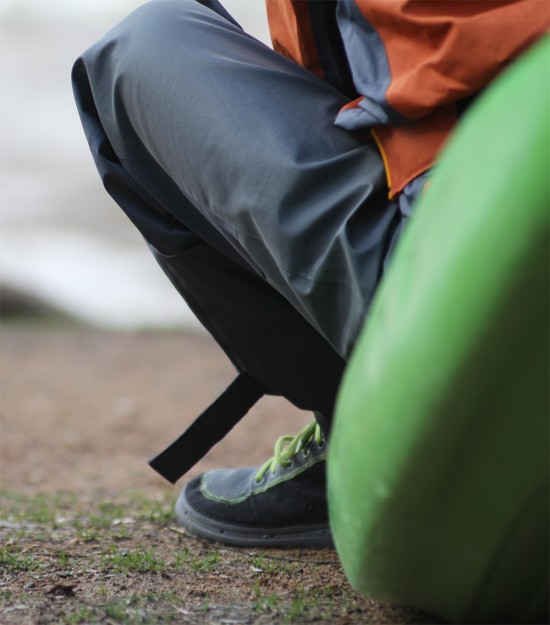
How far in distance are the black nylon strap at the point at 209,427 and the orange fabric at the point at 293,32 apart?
581mm

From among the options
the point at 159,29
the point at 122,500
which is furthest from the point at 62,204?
the point at 159,29

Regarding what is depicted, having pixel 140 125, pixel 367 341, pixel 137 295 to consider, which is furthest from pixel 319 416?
pixel 137 295

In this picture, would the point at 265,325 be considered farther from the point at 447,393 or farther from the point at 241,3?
the point at 241,3

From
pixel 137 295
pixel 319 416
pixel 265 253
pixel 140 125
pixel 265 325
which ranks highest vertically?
pixel 140 125

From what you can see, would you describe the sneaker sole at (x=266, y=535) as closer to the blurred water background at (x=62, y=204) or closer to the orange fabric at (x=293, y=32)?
the orange fabric at (x=293, y=32)

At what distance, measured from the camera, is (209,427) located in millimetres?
1788

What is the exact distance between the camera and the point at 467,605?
1161mm

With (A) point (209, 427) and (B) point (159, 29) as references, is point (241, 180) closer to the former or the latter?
(B) point (159, 29)

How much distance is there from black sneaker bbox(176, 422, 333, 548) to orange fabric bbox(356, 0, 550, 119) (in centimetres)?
82

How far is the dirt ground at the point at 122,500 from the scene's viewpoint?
4.58 feet

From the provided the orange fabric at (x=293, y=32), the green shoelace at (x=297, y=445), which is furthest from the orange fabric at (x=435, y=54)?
the green shoelace at (x=297, y=445)

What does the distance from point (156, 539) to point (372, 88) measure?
3.47ft

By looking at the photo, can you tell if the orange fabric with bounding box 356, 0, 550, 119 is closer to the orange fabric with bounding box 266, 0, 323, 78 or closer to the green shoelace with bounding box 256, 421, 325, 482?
the orange fabric with bounding box 266, 0, 323, 78

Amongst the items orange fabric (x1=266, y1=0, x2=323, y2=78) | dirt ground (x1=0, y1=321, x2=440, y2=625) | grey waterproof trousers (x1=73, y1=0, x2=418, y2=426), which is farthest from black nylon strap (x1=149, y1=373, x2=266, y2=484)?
orange fabric (x1=266, y1=0, x2=323, y2=78)
